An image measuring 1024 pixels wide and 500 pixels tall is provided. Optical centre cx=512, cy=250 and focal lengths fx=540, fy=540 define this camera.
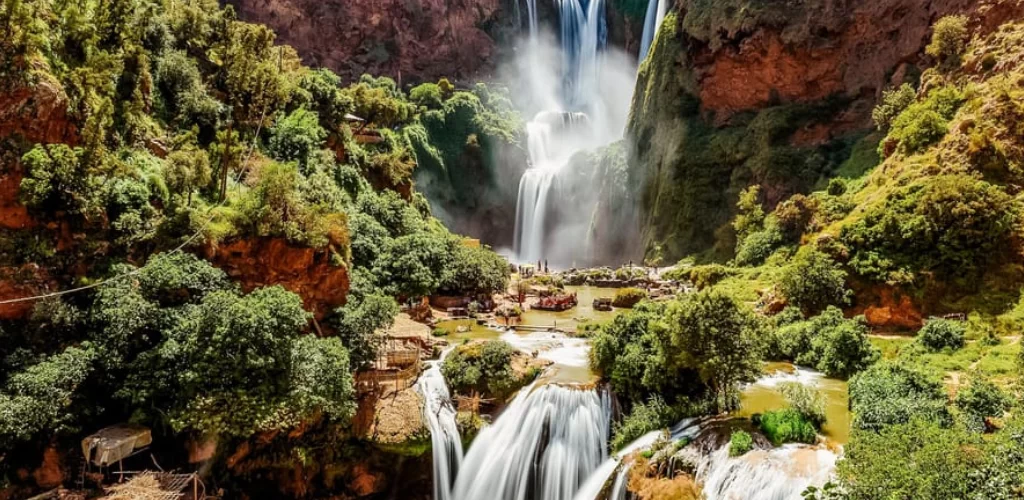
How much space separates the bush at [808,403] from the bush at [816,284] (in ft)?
30.7

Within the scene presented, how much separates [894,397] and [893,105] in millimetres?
25039

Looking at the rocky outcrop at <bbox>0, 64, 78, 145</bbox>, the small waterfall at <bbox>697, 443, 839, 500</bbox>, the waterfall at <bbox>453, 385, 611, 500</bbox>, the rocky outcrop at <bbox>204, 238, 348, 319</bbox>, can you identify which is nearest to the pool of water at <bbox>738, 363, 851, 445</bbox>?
the small waterfall at <bbox>697, 443, 839, 500</bbox>

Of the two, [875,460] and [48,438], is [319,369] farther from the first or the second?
[875,460]

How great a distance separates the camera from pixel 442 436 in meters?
19.3

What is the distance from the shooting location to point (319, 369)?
17.5 metres

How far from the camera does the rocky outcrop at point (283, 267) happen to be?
1962 cm

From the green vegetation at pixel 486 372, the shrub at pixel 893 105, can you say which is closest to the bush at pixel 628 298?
the shrub at pixel 893 105

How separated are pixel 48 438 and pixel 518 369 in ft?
47.3

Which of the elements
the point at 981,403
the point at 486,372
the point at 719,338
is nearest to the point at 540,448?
the point at 486,372

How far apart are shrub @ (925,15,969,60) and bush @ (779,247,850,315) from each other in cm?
1506

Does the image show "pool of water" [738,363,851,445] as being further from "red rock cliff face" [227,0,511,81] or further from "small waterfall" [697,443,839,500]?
"red rock cliff face" [227,0,511,81]

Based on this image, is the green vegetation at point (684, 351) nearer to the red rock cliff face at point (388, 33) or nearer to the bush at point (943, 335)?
the bush at point (943, 335)

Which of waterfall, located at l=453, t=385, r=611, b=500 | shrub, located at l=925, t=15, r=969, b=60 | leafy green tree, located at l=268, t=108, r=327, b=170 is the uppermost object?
shrub, located at l=925, t=15, r=969, b=60

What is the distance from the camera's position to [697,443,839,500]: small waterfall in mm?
12609
